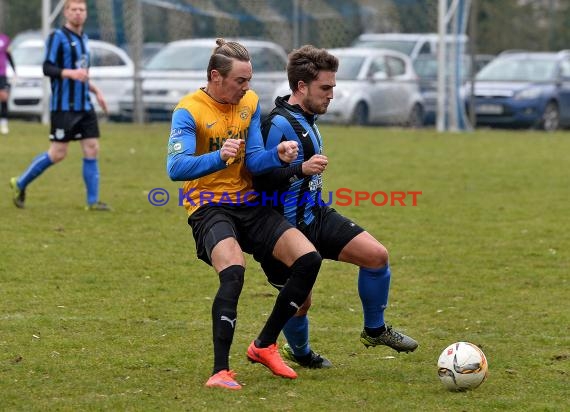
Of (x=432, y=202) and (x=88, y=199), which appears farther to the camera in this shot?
(x=432, y=202)

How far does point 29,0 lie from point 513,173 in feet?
59.9

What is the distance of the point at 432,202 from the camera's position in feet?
40.7

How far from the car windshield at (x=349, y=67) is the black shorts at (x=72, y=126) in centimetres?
1083

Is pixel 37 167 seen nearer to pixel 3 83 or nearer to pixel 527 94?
pixel 3 83

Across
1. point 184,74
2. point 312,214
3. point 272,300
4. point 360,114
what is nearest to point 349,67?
point 360,114

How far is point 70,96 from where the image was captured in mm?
11078

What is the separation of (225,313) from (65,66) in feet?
20.9

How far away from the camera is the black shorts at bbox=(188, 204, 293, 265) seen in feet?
18.2

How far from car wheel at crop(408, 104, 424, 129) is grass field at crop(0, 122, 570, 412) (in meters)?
7.62

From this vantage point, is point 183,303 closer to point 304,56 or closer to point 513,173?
point 304,56

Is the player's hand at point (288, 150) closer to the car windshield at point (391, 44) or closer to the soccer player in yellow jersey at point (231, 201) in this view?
the soccer player in yellow jersey at point (231, 201)

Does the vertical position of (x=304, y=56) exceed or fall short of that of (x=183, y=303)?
it exceeds it

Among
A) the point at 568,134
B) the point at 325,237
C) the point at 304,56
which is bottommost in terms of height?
the point at 568,134

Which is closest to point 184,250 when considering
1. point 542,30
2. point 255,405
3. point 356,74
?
point 255,405
